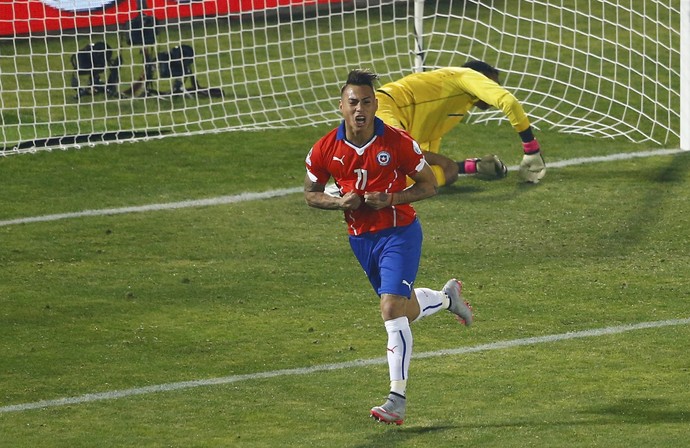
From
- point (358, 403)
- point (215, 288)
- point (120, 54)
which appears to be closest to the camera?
point (358, 403)

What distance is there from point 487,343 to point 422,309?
63 cm

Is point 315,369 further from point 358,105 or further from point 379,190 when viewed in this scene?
point 358,105

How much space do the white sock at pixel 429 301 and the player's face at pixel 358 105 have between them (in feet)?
4.10

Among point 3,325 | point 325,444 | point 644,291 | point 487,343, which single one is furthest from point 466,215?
point 325,444

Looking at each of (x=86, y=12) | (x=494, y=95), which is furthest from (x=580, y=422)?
(x=86, y=12)

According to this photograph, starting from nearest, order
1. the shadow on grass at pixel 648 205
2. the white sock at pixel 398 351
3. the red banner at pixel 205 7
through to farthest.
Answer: the white sock at pixel 398 351 < the shadow on grass at pixel 648 205 < the red banner at pixel 205 7

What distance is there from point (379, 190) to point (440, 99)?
3696mm

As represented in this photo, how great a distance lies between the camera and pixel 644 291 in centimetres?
946

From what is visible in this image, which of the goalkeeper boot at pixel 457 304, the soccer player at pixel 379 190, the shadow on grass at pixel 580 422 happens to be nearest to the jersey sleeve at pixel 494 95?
the goalkeeper boot at pixel 457 304

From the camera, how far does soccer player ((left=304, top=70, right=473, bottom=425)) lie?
23.9ft

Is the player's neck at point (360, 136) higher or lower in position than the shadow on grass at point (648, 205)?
higher

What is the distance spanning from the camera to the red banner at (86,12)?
13.9 metres

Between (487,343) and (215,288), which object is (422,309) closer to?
(487,343)

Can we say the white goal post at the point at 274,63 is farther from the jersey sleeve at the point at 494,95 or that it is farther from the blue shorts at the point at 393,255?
the blue shorts at the point at 393,255
